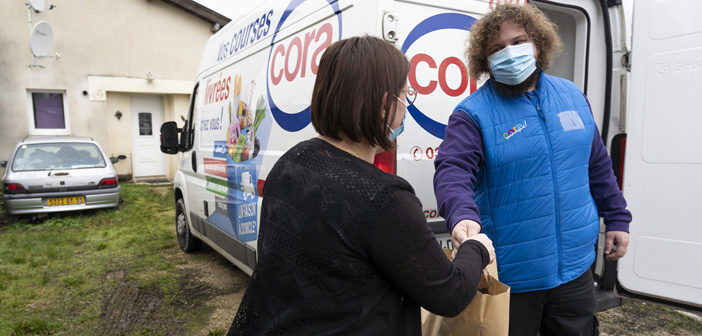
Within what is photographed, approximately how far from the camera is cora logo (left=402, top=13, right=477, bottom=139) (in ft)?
7.32

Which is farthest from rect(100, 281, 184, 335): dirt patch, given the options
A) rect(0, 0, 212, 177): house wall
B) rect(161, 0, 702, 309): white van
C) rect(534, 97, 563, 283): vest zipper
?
rect(0, 0, 212, 177): house wall

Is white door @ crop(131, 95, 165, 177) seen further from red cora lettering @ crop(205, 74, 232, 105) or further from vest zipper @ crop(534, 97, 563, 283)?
vest zipper @ crop(534, 97, 563, 283)

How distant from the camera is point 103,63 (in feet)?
36.9

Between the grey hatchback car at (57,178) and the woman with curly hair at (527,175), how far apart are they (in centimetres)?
793

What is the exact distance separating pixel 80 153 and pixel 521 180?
347 inches

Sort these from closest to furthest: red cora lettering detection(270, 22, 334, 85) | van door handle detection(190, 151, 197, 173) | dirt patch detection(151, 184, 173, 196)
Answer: red cora lettering detection(270, 22, 334, 85)
van door handle detection(190, 151, 197, 173)
dirt patch detection(151, 184, 173, 196)

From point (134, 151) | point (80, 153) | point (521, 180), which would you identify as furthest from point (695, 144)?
point (134, 151)

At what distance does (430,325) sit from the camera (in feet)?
4.90

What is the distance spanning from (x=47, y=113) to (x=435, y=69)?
1180 cm

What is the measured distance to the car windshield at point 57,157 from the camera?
7801 mm

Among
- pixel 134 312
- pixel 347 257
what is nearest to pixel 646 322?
pixel 347 257

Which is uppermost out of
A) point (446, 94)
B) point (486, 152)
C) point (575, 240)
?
point (446, 94)

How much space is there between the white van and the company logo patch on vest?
2.05 ft

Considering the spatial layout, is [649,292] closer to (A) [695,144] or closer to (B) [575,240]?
(A) [695,144]
